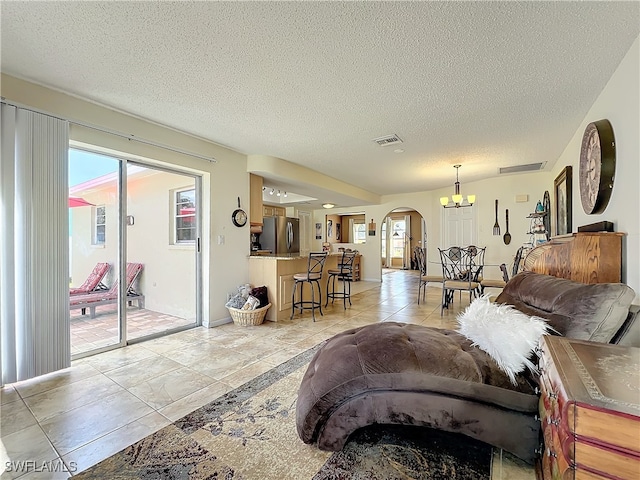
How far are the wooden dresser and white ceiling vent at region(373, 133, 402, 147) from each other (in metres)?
3.06

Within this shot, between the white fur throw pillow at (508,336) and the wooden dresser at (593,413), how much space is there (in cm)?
33

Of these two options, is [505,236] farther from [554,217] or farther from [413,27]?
[413,27]

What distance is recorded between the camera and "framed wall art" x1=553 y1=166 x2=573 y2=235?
3.53 meters

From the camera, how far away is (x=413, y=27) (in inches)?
68.8

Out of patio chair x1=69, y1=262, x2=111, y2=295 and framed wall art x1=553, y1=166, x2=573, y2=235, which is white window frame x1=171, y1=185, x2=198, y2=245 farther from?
framed wall art x1=553, y1=166, x2=573, y2=235

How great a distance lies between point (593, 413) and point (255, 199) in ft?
14.4

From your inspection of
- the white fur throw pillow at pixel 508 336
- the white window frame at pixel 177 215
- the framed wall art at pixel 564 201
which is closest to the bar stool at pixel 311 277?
the white window frame at pixel 177 215

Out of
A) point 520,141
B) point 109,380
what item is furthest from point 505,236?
point 109,380

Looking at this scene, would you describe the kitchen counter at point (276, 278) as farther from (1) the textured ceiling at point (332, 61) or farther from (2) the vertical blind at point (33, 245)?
(2) the vertical blind at point (33, 245)

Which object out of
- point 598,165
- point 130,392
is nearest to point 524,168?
point 598,165

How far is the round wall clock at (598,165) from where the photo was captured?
215 centimetres

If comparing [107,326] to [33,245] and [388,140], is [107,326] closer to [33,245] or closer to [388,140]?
[33,245]

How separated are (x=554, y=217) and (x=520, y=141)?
5.17 feet

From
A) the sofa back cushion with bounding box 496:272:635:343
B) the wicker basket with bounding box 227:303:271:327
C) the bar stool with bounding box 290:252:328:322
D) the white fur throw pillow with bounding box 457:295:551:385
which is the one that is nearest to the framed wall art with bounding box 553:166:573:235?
the sofa back cushion with bounding box 496:272:635:343
